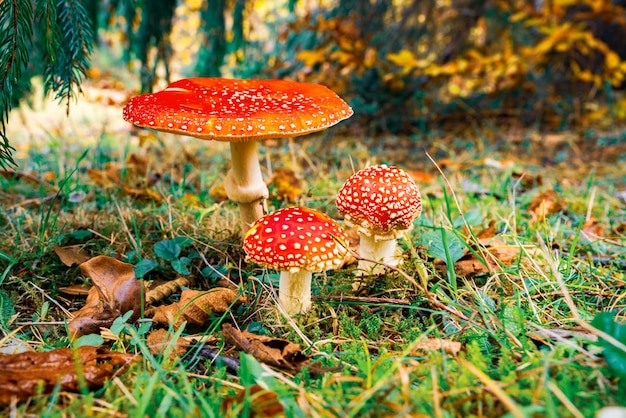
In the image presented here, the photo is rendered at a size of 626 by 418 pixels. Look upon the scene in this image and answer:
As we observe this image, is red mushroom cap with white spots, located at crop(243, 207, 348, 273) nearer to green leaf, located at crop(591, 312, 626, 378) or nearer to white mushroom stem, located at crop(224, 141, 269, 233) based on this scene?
white mushroom stem, located at crop(224, 141, 269, 233)

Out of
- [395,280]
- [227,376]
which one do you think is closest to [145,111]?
[227,376]

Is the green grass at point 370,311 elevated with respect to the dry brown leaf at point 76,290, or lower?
elevated

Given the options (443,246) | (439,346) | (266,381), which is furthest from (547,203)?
(266,381)

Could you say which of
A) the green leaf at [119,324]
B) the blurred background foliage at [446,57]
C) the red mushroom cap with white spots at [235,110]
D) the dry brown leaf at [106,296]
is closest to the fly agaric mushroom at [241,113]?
the red mushroom cap with white spots at [235,110]

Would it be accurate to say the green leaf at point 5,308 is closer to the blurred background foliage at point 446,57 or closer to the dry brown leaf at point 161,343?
the dry brown leaf at point 161,343

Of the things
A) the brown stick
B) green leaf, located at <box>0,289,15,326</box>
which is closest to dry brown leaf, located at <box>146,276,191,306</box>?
green leaf, located at <box>0,289,15,326</box>

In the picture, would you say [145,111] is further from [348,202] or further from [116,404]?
[116,404]
